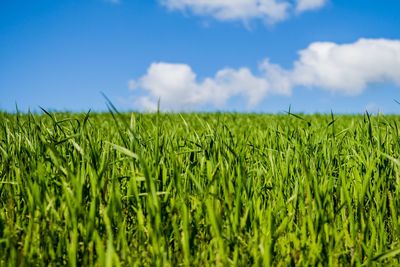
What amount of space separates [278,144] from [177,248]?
133 centimetres

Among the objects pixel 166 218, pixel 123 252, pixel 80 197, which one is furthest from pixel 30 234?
pixel 166 218

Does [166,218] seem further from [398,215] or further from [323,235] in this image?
[398,215]

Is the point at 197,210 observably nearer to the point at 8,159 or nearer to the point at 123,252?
the point at 123,252

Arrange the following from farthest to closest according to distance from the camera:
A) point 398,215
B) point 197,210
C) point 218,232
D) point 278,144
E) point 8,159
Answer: point 278,144, point 8,159, point 398,215, point 197,210, point 218,232

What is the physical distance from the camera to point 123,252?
154cm

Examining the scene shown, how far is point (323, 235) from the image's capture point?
164 cm

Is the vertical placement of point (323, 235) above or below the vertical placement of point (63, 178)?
below

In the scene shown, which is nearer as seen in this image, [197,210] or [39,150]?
[197,210]

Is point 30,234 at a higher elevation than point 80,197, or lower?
lower

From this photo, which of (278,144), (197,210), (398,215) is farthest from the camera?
(278,144)

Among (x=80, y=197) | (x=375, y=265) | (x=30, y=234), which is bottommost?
(x=375, y=265)

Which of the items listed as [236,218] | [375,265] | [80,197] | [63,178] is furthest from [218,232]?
[63,178]

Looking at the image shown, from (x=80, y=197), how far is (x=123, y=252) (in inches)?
10.6

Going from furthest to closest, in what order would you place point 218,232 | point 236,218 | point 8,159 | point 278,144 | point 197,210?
point 278,144 → point 8,159 → point 197,210 → point 236,218 → point 218,232
